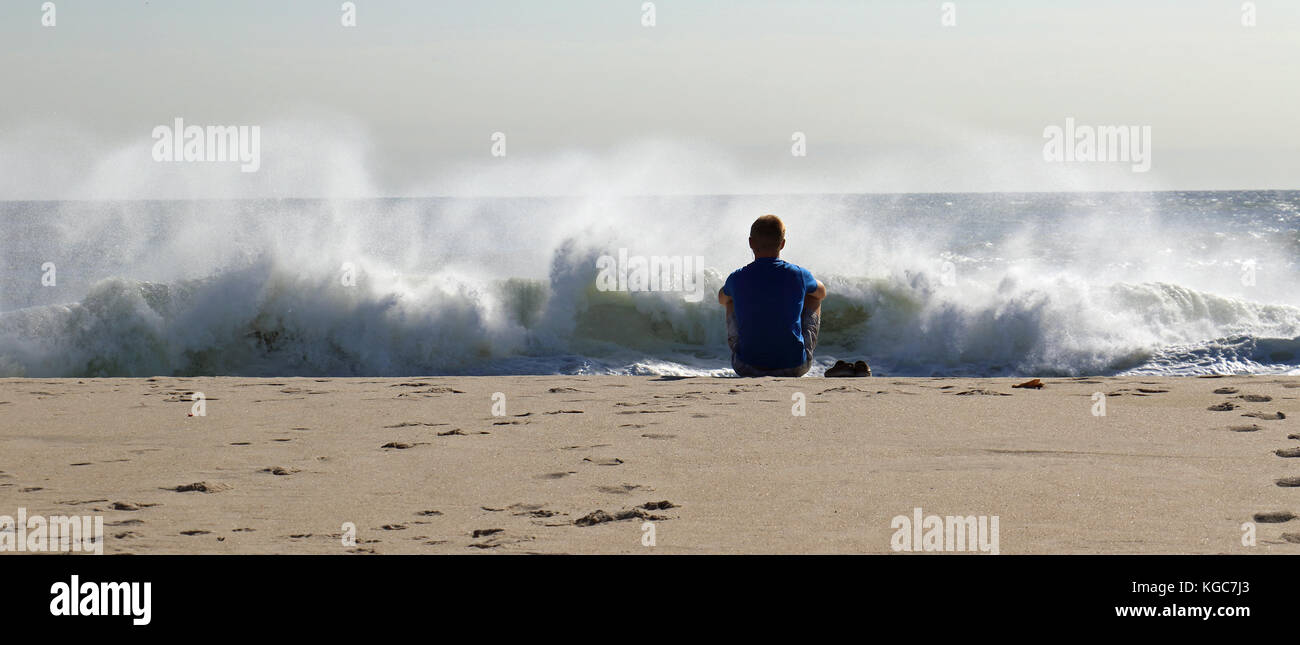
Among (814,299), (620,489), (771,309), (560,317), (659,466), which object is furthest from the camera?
(560,317)

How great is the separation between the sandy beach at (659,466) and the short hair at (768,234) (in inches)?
37.2

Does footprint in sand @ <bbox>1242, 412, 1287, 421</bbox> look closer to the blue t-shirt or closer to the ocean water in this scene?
the blue t-shirt

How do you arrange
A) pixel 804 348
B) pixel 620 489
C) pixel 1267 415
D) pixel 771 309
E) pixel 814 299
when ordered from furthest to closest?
pixel 804 348 < pixel 814 299 < pixel 771 309 < pixel 1267 415 < pixel 620 489

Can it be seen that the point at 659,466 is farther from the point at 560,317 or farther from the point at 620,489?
the point at 560,317

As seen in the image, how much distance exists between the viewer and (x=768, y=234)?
25.4 feet

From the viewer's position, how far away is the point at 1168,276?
2080 centimetres

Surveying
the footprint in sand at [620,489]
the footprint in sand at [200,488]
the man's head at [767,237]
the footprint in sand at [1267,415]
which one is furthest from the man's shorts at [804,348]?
the footprint in sand at [200,488]

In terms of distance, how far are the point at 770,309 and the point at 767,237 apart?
19.6 inches

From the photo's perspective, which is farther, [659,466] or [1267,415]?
[1267,415]

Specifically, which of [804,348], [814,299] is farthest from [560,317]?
[814,299]

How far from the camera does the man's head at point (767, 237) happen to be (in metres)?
7.72
